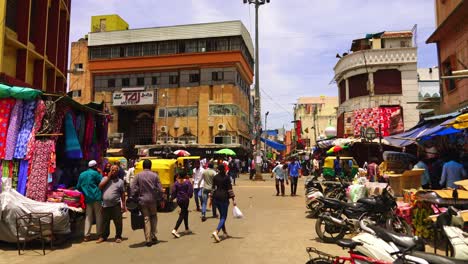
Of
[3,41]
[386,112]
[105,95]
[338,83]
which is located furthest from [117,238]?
[105,95]

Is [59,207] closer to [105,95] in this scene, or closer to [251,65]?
[105,95]

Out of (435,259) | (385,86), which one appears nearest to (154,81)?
(385,86)

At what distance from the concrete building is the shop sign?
30933 millimetres

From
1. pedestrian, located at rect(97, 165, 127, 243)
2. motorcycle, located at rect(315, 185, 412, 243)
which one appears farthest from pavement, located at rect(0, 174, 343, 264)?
motorcycle, located at rect(315, 185, 412, 243)

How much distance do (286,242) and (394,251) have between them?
3940mm

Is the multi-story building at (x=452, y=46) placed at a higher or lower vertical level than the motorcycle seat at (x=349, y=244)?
higher

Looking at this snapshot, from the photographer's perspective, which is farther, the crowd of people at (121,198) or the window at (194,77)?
the window at (194,77)

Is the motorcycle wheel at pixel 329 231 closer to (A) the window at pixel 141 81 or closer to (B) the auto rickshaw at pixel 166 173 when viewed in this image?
(B) the auto rickshaw at pixel 166 173

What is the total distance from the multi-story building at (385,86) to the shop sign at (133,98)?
25.3m

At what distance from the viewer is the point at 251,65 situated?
2122 inches

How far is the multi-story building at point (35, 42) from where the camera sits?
466 inches

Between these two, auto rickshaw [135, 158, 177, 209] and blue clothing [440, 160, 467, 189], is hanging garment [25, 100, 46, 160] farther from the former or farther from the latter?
blue clothing [440, 160, 467, 189]

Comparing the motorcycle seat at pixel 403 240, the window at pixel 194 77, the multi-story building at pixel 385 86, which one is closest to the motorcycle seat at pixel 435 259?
the motorcycle seat at pixel 403 240

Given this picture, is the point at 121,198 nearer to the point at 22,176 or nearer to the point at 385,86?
the point at 22,176
